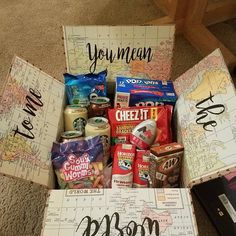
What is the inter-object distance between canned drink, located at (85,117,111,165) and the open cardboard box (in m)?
0.08

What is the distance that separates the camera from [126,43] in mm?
949

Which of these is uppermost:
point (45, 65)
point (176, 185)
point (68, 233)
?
point (45, 65)

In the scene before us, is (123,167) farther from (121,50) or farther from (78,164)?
(121,50)

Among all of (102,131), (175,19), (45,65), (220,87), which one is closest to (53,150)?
(102,131)

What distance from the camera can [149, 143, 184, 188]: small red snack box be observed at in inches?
30.4

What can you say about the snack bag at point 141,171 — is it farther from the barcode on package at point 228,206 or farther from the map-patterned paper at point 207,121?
the barcode on package at point 228,206

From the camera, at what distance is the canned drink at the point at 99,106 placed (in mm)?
966

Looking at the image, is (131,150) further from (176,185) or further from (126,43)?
(126,43)

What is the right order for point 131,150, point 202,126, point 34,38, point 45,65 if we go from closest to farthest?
point 202,126 → point 131,150 → point 45,65 → point 34,38

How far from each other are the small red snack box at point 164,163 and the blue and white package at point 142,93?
173 mm

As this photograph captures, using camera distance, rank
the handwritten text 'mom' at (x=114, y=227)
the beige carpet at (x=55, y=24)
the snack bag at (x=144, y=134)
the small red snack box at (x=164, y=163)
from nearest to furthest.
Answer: the handwritten text 'mom' at (x=114, y=227) → the small red snack box at (x=164, y=163) → the snack bag at (x=144, y=134) → the beige carpet at (x=55, y=24)

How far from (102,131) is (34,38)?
3.24 ft

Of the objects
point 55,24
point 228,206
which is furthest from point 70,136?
point 55,24

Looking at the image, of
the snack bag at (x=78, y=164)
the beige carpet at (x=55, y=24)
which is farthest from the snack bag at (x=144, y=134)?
the beige carpet at (x=55, y=24)
